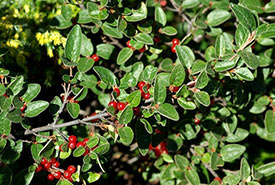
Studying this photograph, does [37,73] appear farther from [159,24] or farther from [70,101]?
[159,24]

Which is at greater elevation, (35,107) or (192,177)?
(35,107)

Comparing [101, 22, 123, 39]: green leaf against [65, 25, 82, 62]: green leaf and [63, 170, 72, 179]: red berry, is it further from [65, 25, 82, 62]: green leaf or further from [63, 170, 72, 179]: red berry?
[63, 170, 72, 179]: red berry

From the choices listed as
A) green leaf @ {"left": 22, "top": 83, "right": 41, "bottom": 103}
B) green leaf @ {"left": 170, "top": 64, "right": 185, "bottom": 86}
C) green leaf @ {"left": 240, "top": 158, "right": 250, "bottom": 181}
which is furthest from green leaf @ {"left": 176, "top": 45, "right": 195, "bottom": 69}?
green leaf @ {"left": 22, "top": 83, "right": 41, "bottom": 103}

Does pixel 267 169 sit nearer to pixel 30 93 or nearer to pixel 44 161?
pixel 44 161

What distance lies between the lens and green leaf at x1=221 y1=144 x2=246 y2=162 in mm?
2154

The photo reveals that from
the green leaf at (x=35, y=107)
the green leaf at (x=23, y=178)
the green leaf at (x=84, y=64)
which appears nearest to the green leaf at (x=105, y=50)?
the green leaf at (x=84, y=64)

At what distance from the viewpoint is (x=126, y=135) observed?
63.6 inches

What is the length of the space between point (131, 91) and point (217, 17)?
0.74m

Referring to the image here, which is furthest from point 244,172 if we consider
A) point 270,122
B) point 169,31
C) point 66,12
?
point 66,12

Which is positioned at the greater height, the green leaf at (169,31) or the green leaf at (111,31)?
the green leaf at (111,31)

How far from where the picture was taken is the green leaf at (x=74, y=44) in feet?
6.02

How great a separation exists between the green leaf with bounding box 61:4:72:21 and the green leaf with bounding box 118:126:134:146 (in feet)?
2.52

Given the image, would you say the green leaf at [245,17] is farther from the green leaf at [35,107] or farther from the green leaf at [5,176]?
the green leaf at [5,176]

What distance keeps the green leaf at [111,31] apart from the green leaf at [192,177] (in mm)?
878
